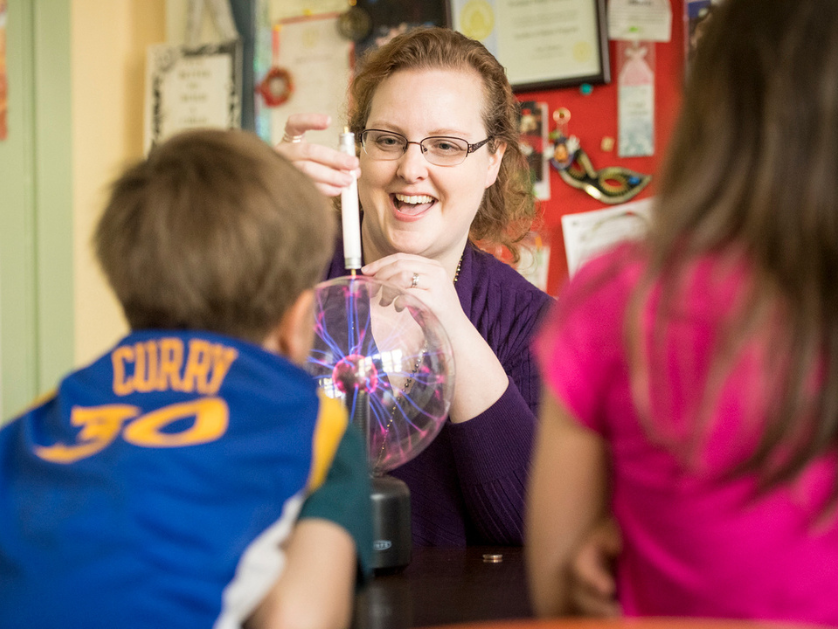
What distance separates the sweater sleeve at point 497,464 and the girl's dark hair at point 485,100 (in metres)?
0.56

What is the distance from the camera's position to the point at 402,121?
4.65ft

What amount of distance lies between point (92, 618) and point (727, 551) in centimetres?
41

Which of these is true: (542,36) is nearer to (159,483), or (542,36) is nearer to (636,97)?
(636,97)

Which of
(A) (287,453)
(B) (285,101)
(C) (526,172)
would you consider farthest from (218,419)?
(B) (285,101)

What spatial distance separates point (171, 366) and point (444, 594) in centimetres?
39

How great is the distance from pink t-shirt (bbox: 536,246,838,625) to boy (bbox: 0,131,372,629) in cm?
22

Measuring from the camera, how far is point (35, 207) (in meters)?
2.41

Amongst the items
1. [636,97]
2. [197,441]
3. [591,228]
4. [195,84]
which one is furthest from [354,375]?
[195,84]

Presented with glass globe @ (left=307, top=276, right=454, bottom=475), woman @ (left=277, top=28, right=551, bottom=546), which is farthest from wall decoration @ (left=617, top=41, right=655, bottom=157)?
glass globe @ (left=307, top=276, right=454, bottom=475)

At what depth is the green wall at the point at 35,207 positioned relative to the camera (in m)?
2.37

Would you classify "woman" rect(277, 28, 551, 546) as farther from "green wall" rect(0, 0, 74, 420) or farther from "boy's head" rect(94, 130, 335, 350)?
"green wall" rect(0, 0, 74, 420)

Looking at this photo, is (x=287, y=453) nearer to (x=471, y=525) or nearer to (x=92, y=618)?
(x=92, y=618)

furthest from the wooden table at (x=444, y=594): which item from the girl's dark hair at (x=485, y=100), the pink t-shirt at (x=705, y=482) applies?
the girl's dark hair at (x=485, y=100)

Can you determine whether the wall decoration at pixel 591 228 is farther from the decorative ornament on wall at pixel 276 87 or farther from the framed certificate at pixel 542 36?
the decorative ornament on wall at pixel 276 87
